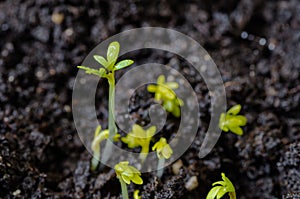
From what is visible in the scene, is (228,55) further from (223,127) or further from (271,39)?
(223,127)

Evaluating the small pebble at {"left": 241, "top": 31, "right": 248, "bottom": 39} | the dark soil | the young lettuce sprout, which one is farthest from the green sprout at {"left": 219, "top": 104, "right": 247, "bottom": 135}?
the small pebble at {"left": 241, "top": 31, "right": 248, "bottom": 39}

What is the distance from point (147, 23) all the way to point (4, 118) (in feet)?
2.44

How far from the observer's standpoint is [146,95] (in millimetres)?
1553

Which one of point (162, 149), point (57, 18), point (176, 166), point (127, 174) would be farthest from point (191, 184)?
point (57, 18)

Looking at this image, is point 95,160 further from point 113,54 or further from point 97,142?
point 113,54

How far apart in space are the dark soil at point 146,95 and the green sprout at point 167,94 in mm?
56

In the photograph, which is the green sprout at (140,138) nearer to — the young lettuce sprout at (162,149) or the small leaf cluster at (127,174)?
the young lettuce sprout at (162,149)

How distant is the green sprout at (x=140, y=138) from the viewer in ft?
4.53

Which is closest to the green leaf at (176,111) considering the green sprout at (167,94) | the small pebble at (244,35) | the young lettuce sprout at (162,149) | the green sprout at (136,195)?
the green sprout at (167,94)

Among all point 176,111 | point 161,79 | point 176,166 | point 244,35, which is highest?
point 244,35

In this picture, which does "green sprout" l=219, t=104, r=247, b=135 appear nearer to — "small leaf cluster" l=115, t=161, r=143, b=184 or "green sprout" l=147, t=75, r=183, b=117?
"green sprout" l=147, t=75, r=183, b=117

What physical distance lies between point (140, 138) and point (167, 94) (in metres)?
0.19

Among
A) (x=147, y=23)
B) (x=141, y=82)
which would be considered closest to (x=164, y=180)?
(x=141, y=82)

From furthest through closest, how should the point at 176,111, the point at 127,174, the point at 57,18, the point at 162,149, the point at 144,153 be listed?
the point at 57,18, the point at 176,111, the point at 144,153, the point at 162,149, the point at 127,174
